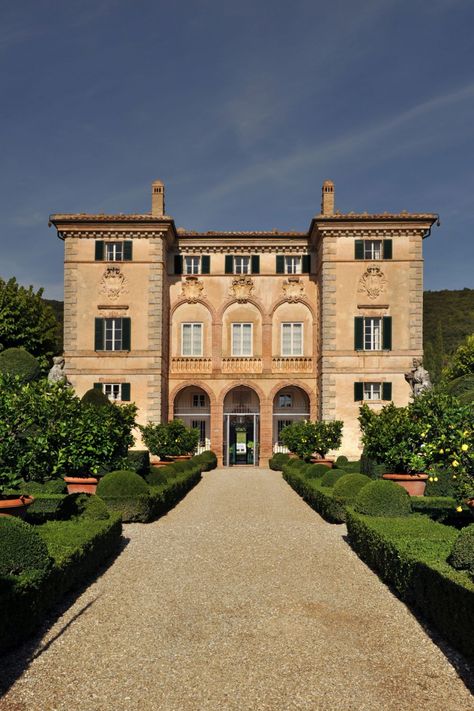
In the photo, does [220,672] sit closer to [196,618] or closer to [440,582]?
[196,618]

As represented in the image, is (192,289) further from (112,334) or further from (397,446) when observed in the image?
(397,446)

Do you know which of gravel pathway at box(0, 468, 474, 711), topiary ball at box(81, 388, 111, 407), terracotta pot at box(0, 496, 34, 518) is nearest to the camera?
gravel pathway at box(0, 468, 474, 711)

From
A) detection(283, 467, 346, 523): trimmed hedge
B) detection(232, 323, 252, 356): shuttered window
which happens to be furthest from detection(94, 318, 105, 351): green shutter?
detection(283, 467, 346, 523): trimmed hedge

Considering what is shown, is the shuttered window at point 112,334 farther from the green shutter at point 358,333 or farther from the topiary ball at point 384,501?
the topiary ball at point 384,501

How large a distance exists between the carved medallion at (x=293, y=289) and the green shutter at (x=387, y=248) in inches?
185

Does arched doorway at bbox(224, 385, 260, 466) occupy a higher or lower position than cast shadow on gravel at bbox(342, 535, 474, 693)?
higher

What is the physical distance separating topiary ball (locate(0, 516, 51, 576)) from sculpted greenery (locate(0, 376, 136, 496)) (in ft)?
12.3

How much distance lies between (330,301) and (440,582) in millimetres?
27079

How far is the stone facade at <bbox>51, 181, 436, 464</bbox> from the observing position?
33.3 meters

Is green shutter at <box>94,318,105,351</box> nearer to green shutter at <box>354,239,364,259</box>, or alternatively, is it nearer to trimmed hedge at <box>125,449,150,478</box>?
trimmed hedge at <box>125,449,150,478</box>

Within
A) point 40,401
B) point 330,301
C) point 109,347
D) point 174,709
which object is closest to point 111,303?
point 109,347

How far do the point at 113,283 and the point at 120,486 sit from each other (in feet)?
68.2

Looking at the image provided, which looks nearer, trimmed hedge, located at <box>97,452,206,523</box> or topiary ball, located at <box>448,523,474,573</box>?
topiary ball, located at <box>448,523,474,573</box>

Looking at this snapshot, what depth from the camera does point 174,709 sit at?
525 cm
